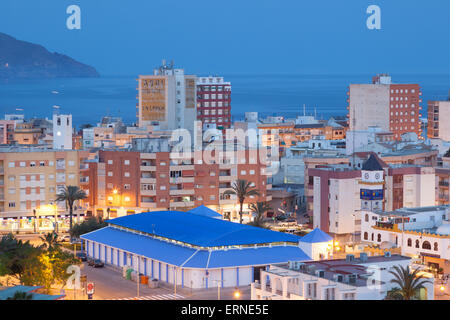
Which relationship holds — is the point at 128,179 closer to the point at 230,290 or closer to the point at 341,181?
the point at 341,181

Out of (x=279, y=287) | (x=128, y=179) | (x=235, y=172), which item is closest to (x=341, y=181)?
(x=235, y=172)

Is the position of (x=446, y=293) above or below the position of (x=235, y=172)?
below

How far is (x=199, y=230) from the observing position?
4350 centimetres

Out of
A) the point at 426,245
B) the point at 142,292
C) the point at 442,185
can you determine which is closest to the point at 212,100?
the point at 442,185

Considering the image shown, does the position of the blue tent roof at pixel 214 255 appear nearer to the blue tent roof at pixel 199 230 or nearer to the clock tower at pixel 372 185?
the blue tent roof at pixel 199 230

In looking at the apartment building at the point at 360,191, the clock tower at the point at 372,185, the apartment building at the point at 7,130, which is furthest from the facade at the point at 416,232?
the apartment building at the point at 7,130

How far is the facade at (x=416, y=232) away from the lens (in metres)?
43.6

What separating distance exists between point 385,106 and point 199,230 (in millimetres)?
72427

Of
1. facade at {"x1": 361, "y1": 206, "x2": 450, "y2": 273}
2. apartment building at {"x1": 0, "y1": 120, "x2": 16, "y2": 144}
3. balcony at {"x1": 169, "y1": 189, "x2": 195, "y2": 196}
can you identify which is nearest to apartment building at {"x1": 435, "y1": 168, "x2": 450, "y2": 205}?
facade at {"x1": 361, "y1": 206, "x2": 450, "y2": 273}

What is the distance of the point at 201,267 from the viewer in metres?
39.2

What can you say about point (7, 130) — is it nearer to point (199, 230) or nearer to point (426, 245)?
point (199, 230)

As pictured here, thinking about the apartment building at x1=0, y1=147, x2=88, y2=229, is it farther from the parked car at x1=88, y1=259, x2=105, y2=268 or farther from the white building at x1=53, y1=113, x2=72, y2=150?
the parked car at x1=88, y1=259, x2=105, y2=268

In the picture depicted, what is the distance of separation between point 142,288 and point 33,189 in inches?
985

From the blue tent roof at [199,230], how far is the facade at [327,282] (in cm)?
815
